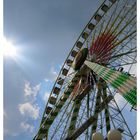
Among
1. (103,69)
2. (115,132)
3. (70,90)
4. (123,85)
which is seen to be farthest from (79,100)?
(115,132)

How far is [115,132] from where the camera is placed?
9695 millimetres

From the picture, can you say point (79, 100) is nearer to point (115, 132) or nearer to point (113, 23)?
point (113, 23)

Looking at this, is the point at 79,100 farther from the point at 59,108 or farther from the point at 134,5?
the point at 134,5

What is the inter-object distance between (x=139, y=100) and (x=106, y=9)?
48.8ft

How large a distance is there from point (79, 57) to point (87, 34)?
126 inches

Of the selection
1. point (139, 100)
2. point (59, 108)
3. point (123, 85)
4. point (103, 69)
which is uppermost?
point (59, 108)

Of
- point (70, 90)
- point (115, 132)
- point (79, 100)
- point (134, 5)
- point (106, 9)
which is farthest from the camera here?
point (106, 9)

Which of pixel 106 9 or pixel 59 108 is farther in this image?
pixel 106 9

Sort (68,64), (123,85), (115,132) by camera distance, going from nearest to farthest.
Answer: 1. (115,132)
2. (123,85)
3. (68,64)

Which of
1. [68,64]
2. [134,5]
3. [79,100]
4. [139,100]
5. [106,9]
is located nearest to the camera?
[139,100]

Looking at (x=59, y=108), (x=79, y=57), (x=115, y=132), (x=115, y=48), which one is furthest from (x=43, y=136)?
(x=115, y=132)

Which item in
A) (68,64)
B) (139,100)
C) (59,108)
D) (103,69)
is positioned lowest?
(139,100)

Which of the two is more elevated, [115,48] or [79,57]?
[79,57]

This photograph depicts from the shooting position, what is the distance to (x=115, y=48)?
56.4ft
